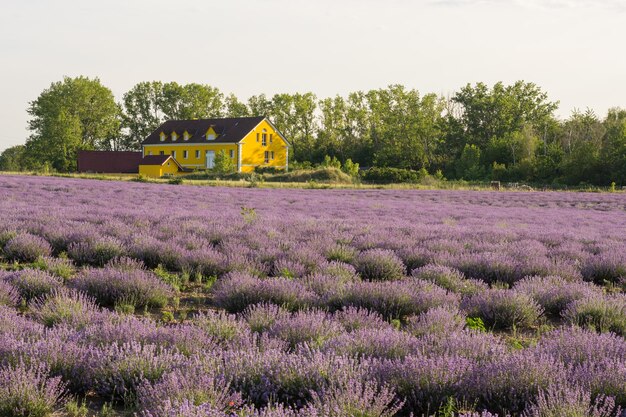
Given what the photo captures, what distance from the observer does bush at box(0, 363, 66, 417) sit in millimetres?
3039

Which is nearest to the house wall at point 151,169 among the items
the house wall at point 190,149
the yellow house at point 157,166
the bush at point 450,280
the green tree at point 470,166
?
the yellow house at point 157,166


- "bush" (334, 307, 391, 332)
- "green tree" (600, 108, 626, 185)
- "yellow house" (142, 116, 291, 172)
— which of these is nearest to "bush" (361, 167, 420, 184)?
"green tree" (600, 108, 626, 185)

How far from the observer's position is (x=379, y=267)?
771cm

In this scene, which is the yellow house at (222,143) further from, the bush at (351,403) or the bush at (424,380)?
the bush at (351,403)

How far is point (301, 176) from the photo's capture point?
171ft

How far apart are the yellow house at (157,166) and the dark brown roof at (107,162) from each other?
3602 mm

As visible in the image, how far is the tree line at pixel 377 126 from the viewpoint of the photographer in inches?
2527

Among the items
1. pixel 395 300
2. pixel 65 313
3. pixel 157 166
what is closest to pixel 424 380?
pixel 395 300

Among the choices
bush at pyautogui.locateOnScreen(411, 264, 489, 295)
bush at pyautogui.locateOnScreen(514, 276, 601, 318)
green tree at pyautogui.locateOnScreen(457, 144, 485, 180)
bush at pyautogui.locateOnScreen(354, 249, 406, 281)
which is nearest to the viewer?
bush at pyautogui.locateOnScreen(514, 276, 601, 318)

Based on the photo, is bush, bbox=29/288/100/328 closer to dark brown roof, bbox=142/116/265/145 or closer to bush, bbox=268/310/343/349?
bush, bbox=268/310/343/349

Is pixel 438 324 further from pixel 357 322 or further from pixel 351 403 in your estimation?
pixel 351 403

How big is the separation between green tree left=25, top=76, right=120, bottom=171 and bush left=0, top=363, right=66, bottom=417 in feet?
254

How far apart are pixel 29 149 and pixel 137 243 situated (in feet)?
260

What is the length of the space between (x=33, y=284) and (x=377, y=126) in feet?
265
